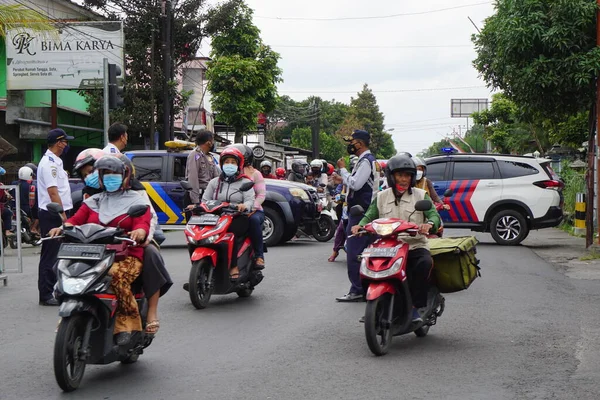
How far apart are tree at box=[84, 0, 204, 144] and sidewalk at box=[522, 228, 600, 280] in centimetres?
1489

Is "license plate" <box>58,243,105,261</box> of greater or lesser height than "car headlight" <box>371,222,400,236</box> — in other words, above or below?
below

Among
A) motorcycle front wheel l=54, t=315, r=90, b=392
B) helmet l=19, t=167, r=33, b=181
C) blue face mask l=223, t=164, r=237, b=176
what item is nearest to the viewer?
motorcycle front wheel l=54, t=315, r=90, b=392

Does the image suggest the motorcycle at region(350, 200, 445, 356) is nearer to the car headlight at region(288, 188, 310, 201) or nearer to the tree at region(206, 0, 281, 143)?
the car headlight at region(288, 188, 310, 201)

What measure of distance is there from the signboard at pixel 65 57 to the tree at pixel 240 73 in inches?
516

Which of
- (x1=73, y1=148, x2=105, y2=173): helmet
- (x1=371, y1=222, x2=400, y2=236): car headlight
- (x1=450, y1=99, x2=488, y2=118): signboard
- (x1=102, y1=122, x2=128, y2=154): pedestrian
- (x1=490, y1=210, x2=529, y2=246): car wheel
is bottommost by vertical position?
(x1=490, y1=210, x2=529, y2=246): car wheel

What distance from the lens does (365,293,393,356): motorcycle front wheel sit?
691 cm

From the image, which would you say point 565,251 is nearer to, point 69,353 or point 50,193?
point 50,193

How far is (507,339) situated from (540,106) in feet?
33.0

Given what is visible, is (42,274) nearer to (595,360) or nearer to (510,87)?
(595,360)

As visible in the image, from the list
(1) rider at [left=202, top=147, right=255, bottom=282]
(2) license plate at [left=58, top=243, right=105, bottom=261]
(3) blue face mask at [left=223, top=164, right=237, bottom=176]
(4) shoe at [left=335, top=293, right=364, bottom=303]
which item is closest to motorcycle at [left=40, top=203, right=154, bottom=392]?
(2) license plate at [left=58, top=243, right=105, bottom=261]

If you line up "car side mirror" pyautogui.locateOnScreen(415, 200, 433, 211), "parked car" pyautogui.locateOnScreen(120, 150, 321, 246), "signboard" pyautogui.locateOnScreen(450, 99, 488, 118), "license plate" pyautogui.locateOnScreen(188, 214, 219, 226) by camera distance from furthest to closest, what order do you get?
1. "signboard" pyautogui.locateOnScreen(450, 99, 488, 118)
2. "parked car" pyautogui.locateOnScreen(120, 150, 321, 246)
3. "license plate" pyautogui.locateOnScreen(188, 214, 219, 226)
4. "car side mirror" pyautogui.locateOnScreen(415, 200, 433, 211)

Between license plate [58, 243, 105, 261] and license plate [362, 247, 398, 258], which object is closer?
license plate [58, 243, 105, 261]

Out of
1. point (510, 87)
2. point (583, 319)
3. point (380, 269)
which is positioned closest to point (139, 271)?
point (380, 269)

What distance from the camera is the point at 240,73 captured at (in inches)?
1624
